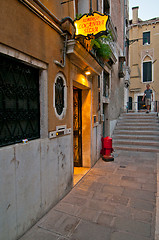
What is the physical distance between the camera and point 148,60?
21.2m

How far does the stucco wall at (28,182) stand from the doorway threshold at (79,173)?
1.01 metres

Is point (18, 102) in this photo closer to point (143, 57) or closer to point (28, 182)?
point (28, 182)

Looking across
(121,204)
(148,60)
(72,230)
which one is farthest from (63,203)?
(148,60)

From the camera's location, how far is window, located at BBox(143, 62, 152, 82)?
2105 cm

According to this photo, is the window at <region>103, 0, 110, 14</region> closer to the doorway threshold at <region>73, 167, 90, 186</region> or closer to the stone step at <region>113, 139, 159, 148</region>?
the stone step at <region>113, 139, 159, 148</region>

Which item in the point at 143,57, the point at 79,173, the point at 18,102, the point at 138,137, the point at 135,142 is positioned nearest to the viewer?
the point at 18,102

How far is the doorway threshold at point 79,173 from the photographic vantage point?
4.75m

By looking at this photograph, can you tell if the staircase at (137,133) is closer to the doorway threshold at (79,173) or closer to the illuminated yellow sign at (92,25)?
the doorway threshold at (79,173)

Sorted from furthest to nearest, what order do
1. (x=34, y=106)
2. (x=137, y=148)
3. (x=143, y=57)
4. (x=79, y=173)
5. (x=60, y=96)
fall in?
(x=143, y=57), (x=137, y=148), (x=79, y=173), (x=60, y=96), (x=34, y=106)

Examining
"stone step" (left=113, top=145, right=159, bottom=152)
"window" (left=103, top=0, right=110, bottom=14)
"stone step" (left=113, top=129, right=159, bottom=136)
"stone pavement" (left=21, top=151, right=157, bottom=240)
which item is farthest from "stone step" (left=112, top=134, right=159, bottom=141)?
"window" (left=103, top=0, right=110, bottom=14)

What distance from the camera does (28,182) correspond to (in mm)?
2658

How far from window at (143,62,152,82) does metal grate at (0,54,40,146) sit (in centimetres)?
2112

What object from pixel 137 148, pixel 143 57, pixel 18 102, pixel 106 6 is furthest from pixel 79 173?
pixel 143 57

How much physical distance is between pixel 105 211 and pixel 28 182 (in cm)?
174
